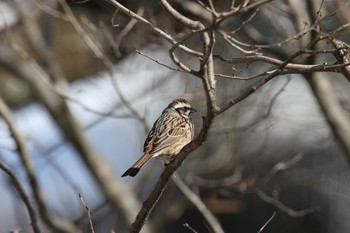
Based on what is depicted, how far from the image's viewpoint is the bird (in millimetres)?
5754

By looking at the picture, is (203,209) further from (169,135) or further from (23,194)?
(23,194)

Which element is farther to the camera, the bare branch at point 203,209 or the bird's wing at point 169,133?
the bare branch at point 203,209

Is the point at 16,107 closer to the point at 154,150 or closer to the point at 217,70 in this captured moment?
the point at 217,70

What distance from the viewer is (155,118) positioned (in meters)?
9.30

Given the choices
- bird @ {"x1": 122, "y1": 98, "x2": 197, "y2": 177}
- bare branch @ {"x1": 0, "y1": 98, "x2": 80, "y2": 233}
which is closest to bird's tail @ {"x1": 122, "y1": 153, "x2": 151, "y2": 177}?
bird @ {"x1": 122, "y1": 98, "x2": 197, "y2": 177}

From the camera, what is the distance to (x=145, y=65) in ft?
26.6

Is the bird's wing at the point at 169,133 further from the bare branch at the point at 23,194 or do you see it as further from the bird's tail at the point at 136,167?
the bare branch at the point at 23,194

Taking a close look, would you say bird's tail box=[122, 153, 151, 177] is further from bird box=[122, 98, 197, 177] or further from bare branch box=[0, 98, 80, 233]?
bare branch box=[0, 98, 80, 233]

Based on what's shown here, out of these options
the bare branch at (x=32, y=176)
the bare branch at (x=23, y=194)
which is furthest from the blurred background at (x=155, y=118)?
the bare branch at (x=23, y=194)

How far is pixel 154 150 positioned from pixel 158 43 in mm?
2346

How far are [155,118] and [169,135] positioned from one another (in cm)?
341

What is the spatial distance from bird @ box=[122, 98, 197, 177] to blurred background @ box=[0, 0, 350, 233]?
0.74 meters

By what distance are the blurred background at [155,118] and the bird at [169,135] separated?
739 mm

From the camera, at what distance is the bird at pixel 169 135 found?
5754 millimetres
